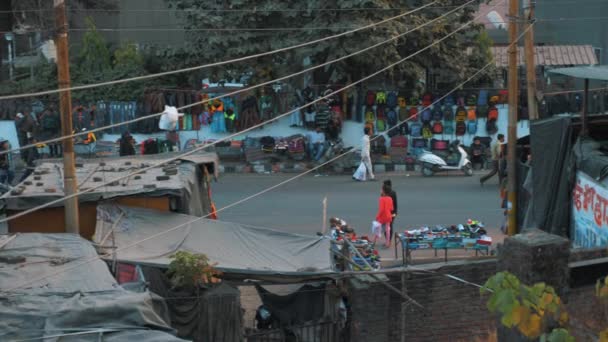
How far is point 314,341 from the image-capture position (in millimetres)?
12633

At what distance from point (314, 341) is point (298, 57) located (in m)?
15.6

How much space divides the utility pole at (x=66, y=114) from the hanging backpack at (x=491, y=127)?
17.4 meters

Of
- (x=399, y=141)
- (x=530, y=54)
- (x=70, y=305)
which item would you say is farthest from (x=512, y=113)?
(x=399, y=141)

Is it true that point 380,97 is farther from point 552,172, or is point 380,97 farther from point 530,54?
point 552,172

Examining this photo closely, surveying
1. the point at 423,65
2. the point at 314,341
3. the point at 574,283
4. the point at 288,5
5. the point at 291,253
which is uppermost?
the point at 288,5

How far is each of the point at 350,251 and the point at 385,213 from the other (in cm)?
305

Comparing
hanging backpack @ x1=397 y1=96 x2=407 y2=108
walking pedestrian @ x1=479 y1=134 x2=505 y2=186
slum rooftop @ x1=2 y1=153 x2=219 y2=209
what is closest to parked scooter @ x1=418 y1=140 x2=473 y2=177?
walking pedestrian @ x1=479 y1=134 x2=505 y2=186

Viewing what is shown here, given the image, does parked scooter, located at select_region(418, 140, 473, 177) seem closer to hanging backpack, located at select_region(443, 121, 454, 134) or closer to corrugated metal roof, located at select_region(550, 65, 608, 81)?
hanging backpack, located at select_region(443, 121, 454, 134)

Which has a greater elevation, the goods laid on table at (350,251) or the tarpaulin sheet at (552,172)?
the tarpaulin sheet at (552,172)

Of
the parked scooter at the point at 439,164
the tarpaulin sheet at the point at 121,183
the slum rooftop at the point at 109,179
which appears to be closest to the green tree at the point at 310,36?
the parked scooter at the point at 439,164

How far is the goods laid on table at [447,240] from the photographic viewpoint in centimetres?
1546

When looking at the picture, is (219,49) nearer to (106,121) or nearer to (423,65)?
(106,121)

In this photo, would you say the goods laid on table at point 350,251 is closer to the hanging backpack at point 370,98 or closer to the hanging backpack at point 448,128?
the hanging backpack at point 370,98

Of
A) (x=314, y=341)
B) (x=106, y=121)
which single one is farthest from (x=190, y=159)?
(x=106, y=121)
